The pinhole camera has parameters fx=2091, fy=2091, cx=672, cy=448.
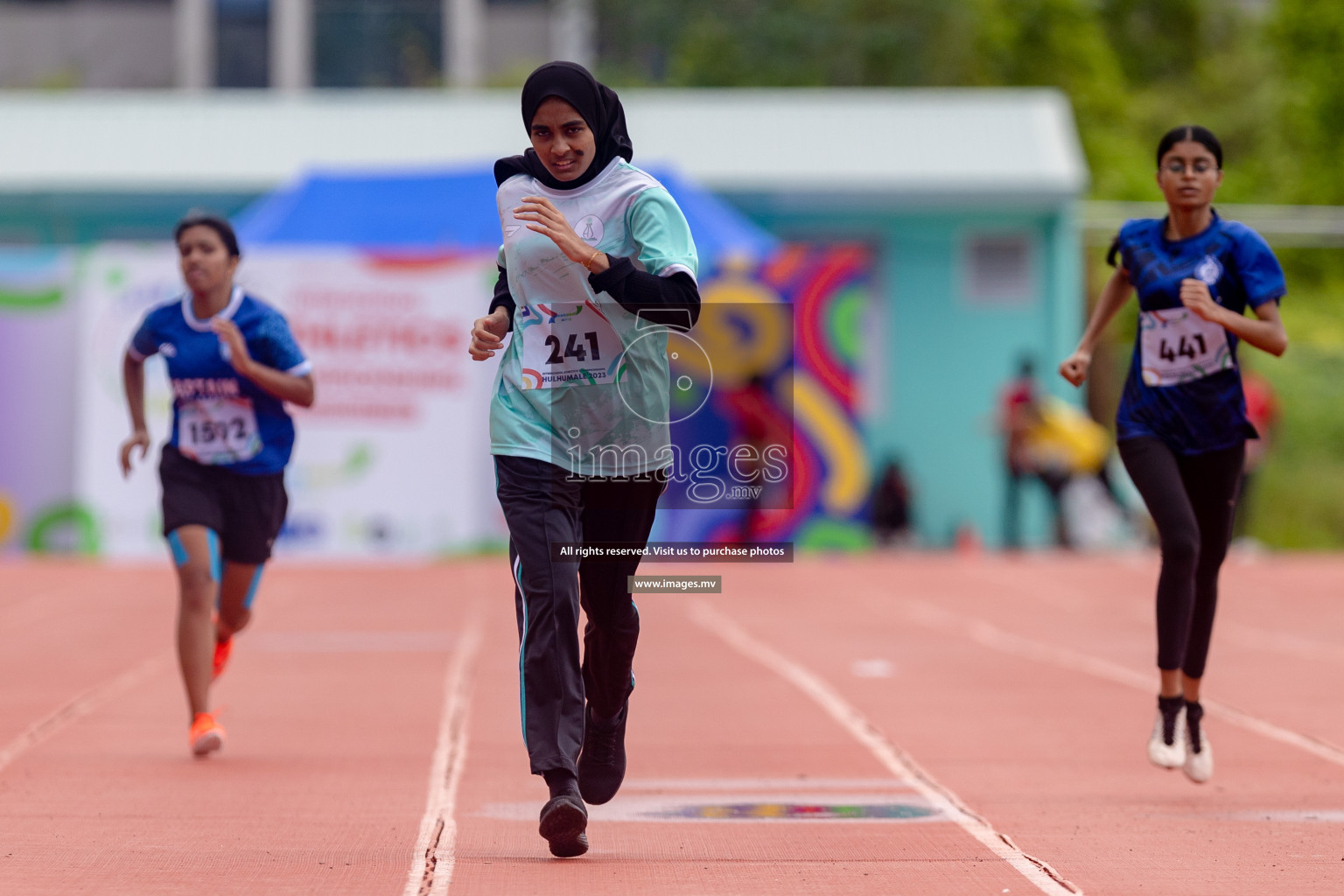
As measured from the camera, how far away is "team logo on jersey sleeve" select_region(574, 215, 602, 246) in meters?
5.59

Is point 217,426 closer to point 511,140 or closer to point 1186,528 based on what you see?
point 1186,528

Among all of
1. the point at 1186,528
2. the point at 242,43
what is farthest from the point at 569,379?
the point at 242,43

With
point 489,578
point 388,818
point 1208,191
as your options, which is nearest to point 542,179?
point 388,818

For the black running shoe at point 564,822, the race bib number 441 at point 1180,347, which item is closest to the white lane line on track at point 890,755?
the black running shoe at point 564,822

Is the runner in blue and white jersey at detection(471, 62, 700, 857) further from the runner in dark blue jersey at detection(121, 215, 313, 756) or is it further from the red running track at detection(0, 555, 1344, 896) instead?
the runner in dark blue jersey at detection(121, 215, 313, 756)

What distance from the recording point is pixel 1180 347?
23.7 ft

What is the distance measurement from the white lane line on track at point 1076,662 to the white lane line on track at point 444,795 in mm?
3281

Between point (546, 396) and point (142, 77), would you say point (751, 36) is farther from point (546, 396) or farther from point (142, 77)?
point (546, 396)

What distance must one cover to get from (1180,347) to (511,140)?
20909mm

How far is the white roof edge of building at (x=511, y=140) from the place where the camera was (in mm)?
25734

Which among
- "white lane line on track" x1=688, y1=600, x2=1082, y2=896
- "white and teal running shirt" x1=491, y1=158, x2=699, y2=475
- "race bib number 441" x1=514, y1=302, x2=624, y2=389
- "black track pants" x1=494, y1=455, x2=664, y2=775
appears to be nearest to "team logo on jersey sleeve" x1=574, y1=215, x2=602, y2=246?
"white and teal running shirt" x1=491, y1=158, x2=699, y2=475

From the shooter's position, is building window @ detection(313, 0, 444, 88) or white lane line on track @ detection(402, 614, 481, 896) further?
building window @ detection(313, 0, 444, 88)

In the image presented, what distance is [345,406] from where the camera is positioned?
70.3 ft

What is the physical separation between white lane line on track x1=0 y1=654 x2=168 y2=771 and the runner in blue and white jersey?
283 cm
